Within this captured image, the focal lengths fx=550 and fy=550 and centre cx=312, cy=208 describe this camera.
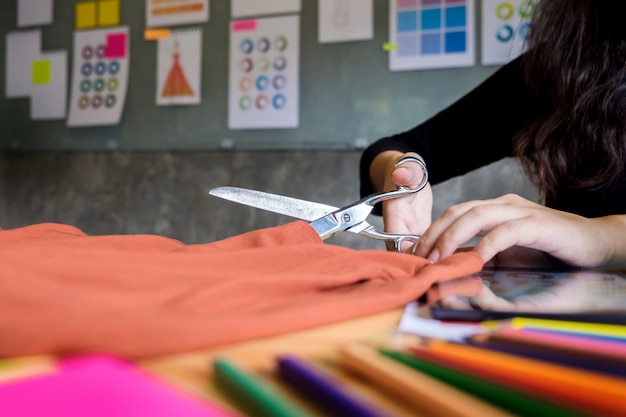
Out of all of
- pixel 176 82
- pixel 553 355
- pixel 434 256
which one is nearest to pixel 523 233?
pixel 434 256

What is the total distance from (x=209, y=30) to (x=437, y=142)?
3.45ft

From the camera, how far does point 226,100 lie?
176cm

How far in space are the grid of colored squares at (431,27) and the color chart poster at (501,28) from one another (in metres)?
0.06

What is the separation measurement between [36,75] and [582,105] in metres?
1.86

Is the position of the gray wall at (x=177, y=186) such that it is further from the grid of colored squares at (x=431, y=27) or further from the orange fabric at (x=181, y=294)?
the orange fabric at (x=181, y=294)

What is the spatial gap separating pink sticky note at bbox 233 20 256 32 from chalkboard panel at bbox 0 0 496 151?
1.4 inches

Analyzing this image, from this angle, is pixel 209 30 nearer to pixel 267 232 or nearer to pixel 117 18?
pixel 117 18

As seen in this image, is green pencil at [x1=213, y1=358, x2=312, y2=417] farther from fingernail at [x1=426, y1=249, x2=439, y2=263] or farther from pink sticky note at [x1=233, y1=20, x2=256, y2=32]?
pink sticky note at [x1=233, y1=20, x2=256, y2=32]

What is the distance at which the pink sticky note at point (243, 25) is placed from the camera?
1.74 meters

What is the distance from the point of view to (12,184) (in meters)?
1.96

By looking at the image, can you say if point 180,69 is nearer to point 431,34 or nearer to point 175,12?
point 175,12

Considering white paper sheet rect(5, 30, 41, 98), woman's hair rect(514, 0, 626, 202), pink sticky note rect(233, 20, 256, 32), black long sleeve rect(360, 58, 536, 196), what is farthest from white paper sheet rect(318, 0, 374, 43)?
white paper sheet rect(5, 30, 41, 98)

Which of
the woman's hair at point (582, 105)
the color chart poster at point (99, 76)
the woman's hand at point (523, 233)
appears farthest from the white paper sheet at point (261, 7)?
the woman's hand at point (523, 233)

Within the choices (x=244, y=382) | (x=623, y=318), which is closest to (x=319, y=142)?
(x=623, y=318)
